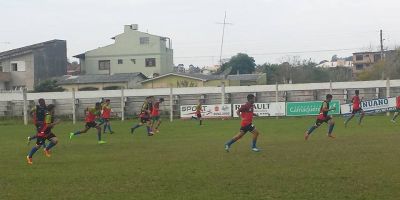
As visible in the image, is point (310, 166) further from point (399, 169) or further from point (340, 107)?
point (340, 107)

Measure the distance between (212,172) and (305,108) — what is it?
90.7ft

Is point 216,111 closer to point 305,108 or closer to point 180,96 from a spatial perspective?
point 180,96

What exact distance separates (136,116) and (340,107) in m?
15.8

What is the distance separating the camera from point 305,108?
1545 inches

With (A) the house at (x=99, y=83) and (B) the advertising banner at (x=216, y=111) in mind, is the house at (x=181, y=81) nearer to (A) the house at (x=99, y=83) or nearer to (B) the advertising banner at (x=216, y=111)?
(A) the house at (x=99, y=83)

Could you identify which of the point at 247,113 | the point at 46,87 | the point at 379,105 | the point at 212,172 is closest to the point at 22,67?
the point at 46,87

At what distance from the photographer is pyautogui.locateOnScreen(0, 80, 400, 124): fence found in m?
42.4

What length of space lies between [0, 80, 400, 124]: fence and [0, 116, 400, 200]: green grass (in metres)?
23.4

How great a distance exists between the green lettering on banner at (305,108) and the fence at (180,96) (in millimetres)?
2359

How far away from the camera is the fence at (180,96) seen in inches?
1668

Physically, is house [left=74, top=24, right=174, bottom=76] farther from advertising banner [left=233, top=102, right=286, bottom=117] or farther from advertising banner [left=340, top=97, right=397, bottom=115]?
advertising banner [left=340, top=97, right=397, bottom=115]

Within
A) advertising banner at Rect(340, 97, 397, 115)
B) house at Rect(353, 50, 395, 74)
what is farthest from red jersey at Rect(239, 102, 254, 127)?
house at Rect(353, 50, 395, 74)

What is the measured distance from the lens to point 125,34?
256 ft

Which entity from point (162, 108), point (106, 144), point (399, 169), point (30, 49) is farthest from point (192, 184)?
point (30, 49)
